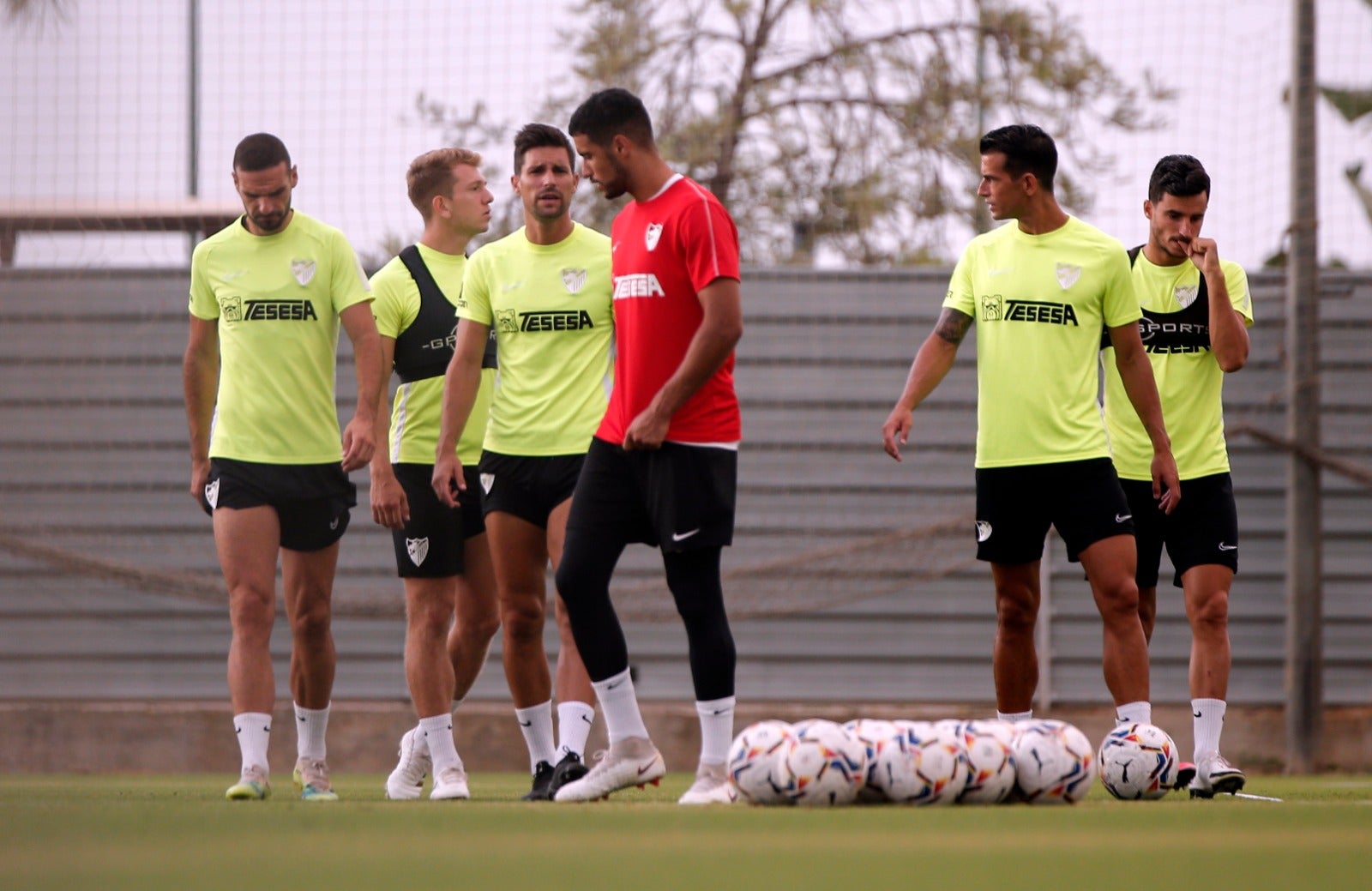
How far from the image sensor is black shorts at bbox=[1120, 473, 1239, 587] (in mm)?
6969

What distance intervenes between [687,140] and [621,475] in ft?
30.4

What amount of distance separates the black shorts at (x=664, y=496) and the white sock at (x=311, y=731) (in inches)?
64.9

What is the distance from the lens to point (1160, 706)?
10438 mm

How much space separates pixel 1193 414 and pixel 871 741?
8.55 ft

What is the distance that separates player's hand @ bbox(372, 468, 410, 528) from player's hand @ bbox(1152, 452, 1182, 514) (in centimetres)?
286

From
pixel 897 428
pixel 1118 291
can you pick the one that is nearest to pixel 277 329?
pixel 897 428

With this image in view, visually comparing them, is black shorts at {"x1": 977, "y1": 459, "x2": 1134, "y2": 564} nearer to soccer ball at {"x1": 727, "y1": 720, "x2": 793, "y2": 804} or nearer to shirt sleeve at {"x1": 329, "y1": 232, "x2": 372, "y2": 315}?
soccer ball at {"x1": 727, "y1": 720, "x2": 793, "y2": 804}

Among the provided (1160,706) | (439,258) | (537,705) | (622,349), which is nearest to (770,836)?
(622,349)

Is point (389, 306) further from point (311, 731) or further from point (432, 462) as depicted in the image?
point (311, 731)

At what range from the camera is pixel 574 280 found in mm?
6512

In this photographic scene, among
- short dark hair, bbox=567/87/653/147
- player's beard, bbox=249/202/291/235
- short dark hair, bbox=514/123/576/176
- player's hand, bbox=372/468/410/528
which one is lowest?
player's hand, bbox=372/468/410/528

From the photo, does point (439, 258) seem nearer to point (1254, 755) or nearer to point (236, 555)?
point (236, 555)

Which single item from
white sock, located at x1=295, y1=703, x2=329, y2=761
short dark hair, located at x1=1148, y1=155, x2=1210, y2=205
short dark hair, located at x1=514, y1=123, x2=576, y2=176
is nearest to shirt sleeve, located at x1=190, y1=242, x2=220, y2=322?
short dark hair, located at x1=514, y1=123, x2=576, y2=176

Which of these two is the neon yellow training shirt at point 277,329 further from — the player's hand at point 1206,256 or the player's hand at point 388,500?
the player's hand at point 1206,256
